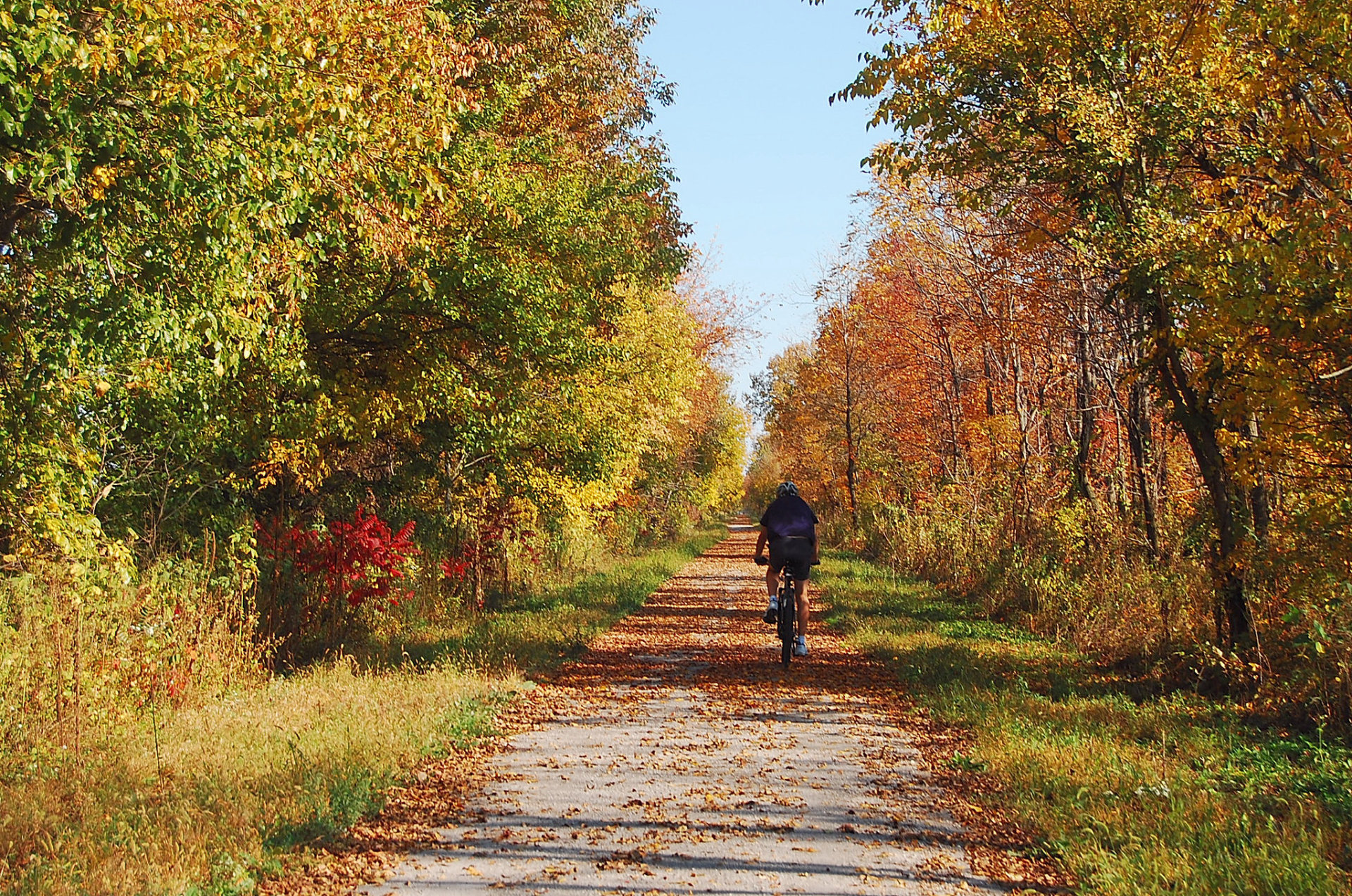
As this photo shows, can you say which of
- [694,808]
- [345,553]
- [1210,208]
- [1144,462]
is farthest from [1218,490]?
[345,553]

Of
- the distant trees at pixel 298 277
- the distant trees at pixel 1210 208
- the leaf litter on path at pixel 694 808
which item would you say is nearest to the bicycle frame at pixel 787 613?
the leaf litter on path at pixel 694 808

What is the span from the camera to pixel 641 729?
962cm

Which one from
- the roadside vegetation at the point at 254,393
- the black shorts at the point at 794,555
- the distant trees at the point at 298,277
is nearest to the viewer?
the roadside vegetation at the point at 254,393

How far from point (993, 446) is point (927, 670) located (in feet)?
40.6

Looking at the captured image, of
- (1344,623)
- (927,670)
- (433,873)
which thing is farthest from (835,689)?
(433,873)

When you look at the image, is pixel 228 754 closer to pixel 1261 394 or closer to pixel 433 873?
pixel 433 873

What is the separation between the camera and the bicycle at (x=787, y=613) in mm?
13461

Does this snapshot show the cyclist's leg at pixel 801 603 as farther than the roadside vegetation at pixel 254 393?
Yes

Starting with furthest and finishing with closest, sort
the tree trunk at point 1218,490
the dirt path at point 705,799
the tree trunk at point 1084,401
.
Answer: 1. the tree trunk at point 1084,401
2. the tree trunk at point 1218,490
3. the dirt path at point 705,799

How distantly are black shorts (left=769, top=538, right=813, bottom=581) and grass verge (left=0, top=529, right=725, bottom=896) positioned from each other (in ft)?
10.7

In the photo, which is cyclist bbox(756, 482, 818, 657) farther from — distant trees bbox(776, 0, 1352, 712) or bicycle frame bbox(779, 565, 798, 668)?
distant trees bbox(776, 0, 1352, 712)

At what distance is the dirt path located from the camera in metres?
5.58

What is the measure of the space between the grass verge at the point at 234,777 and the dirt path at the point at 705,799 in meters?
0.69

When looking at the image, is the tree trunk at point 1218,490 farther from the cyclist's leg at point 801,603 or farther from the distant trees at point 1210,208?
the cyclist's leg at point 801,603
